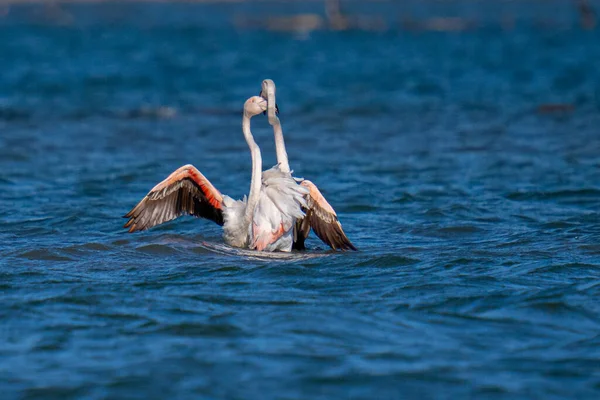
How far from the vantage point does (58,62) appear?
3256cm

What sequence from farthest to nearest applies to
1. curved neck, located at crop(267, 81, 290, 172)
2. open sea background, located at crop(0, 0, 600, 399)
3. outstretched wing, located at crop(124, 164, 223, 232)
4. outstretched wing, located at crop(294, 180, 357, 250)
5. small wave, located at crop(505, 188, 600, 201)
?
small wave, located at crop(505, 188, 600, 201), outstretched wing, located at crop(124, 164, 223, 232), outstretched wing, located at crop(294, 180, 357, 250), curved neck, located at crop(267, 81, 290, 172), open sea background, located at crop(0, 0, 600, 399)

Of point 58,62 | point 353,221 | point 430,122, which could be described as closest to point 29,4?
point 58,62

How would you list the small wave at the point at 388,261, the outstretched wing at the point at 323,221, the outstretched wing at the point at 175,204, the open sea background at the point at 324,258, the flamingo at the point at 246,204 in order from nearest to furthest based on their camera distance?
1. the open sea background at the point at 324,258
2. the small wave at the point at 388,261
3. the flamingo at the point at 246,204
4. the outstretched wing at the point at 323,221
5. the outstretched wing at the point at 175,204

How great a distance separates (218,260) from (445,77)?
1915cm

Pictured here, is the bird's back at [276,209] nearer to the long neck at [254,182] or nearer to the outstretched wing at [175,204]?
the long neck at [254,182]

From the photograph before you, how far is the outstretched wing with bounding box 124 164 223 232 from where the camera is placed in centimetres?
871

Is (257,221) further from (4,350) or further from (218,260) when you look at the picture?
(4,350)

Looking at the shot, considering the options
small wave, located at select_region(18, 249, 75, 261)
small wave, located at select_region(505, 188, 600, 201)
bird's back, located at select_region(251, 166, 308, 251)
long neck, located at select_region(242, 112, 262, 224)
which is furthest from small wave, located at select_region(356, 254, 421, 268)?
small wave, located at select_region(505, 188, 600, 201)

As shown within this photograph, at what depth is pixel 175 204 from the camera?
8977 millimetres

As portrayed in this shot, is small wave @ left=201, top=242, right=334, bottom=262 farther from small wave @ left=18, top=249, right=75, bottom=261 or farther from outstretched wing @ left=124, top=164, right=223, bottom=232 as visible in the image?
small wave @ left=18, top=249, right=75, bottom=261

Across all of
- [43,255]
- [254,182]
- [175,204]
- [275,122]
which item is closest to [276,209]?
[254,182]

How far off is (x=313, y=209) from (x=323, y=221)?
139mm

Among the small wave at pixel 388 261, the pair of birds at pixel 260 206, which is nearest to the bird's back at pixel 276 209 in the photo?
the pair of birds at pixel 260 206

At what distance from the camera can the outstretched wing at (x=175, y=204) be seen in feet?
28.6
